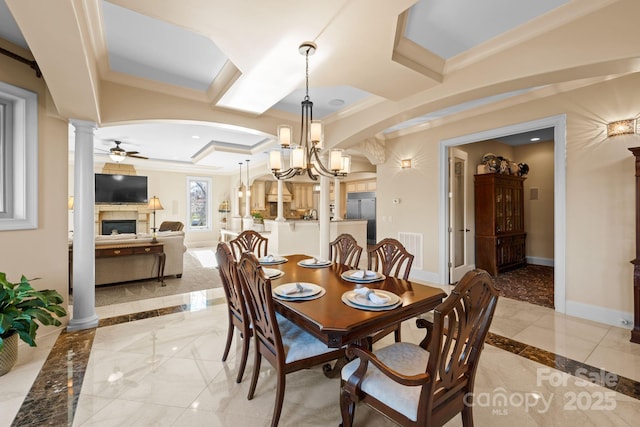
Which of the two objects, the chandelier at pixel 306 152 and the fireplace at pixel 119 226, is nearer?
the chandelier at pixel 306 152

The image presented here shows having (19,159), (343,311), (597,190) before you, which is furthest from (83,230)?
(597,190)

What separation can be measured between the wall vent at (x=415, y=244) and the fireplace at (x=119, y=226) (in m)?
7.73

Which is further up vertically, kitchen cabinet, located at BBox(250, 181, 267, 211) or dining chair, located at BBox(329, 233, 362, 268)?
kitchen cabinet, located at BBox(250, 181, 267, 211)

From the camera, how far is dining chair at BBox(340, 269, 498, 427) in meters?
1.10

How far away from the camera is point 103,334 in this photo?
2824 millimetres

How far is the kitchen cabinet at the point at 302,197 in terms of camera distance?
10.4m

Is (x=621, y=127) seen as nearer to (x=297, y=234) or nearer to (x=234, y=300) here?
(x=234, y=300)

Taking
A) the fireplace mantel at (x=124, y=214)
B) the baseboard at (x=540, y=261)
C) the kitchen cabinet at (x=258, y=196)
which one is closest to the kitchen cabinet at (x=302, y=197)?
the kitchen cabinet at (x=258, y=196)

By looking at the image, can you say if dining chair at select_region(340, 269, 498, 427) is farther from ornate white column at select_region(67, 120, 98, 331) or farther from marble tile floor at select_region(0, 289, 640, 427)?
ornate white column at select_region(67, 120, 98, 331)

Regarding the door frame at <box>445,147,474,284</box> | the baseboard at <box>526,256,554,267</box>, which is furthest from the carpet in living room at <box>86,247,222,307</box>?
the baseboard at <box>526,256,554,267</box>

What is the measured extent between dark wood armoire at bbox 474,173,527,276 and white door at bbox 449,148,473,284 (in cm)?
34

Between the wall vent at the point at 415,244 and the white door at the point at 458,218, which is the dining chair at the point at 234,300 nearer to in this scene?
the wall vent at the point at 415,244

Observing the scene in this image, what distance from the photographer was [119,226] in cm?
809

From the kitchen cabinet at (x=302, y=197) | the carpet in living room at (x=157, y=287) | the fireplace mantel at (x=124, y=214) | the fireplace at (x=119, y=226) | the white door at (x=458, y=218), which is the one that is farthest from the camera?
the kitchen cabinet at (x=302, y=197)
